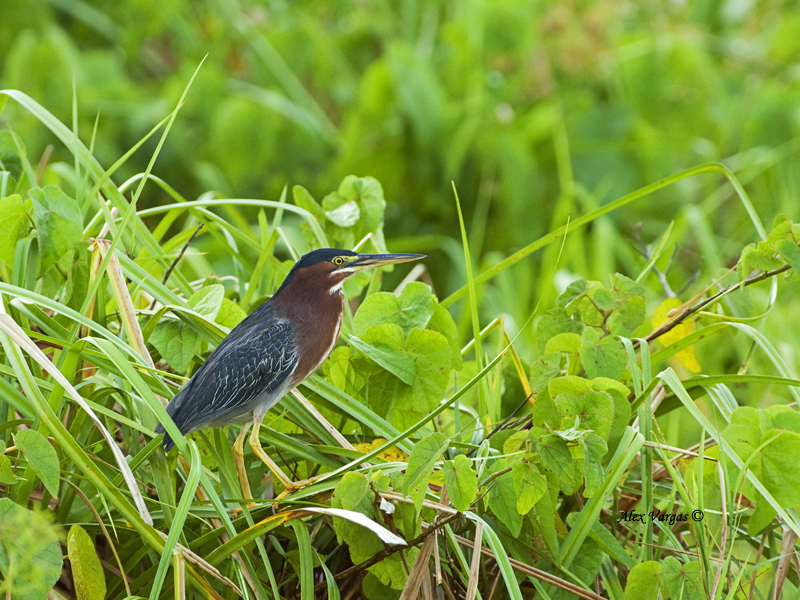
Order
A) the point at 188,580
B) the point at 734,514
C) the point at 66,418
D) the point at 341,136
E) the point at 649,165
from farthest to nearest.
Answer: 1. the point at 341,136
2. the point at 649,165
3. the point at 66,418
4. the point at 734,514
5. the point at 188,580

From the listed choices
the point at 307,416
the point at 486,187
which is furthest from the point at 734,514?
the point at 486,187

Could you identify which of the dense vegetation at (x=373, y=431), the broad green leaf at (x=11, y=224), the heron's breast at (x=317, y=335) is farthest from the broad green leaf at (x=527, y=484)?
the broad green leaf at (x=11, y=224)

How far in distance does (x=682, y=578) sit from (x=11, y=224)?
61.1 inches

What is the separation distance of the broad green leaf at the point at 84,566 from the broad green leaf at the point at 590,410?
2.90 feet

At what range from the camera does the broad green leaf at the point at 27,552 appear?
1225 mm

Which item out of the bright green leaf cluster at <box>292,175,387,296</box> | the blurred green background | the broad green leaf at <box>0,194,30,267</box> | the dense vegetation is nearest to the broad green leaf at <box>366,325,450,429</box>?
the dense vegetation

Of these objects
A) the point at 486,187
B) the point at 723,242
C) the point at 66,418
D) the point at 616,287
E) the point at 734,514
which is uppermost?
the point at 616,287

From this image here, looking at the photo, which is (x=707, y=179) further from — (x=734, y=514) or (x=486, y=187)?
(x=734, y=514)

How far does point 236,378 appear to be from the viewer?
60.2 inches

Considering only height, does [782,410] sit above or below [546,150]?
above

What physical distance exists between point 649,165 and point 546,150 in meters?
0.67

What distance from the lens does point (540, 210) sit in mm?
5242

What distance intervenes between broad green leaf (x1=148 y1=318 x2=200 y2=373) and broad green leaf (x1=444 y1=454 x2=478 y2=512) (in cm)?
64

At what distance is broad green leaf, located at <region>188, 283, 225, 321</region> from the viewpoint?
1.67 metres
